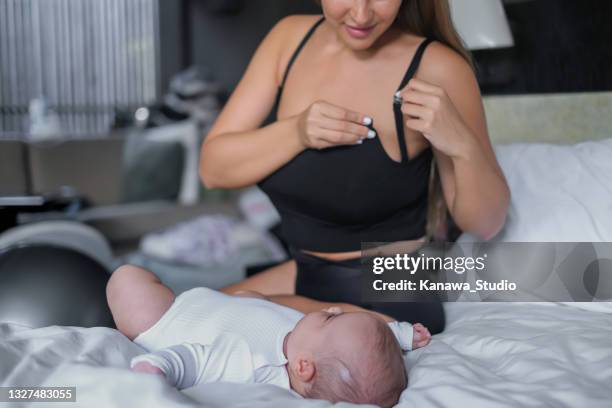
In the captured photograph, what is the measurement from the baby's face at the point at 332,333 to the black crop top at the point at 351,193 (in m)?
0.22

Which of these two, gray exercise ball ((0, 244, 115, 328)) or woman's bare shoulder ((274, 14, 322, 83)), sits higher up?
woman's bare shoulder ((274, 14, 322, 83))

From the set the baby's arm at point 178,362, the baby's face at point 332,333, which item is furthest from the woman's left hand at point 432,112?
the baby's arm at point 178,362

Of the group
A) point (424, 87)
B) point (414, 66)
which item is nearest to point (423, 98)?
point (424, 87)

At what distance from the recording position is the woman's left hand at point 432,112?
0.67 m

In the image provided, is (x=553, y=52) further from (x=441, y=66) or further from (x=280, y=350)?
(x=280, y=350)

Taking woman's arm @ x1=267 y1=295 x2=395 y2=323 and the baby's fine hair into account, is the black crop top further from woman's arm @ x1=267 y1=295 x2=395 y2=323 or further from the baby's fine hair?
the baby's fine hair

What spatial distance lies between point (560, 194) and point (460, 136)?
0.92 ft

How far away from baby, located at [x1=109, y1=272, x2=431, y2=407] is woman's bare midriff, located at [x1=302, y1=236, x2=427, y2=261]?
0.64 ft

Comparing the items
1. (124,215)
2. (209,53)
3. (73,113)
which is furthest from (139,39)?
A: (209,53)

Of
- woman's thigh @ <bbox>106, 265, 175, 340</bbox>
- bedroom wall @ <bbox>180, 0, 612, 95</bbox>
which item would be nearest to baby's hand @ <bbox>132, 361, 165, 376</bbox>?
woman's thigh @ <bbox>106, 265, 175, 340</bbox>

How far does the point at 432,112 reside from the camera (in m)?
0.67

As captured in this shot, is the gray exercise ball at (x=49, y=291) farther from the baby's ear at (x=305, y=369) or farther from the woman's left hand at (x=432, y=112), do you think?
the woman's left hand at (x=432, y=112)

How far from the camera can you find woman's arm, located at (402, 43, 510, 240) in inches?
26.7

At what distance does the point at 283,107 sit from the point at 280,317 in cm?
32
